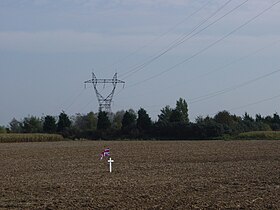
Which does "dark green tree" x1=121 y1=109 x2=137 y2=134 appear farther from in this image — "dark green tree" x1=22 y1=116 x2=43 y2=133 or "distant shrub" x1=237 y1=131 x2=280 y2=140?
"dark green tree" x1=22 y1=116 x2=43 y2=133

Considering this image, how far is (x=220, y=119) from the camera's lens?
11088 centimetres

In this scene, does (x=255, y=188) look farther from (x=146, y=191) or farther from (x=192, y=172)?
(x=192, y=172)

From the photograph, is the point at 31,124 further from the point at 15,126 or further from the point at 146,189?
the point at 146,189

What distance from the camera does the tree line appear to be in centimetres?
9381

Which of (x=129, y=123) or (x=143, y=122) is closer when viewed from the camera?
(x=143, y=122)

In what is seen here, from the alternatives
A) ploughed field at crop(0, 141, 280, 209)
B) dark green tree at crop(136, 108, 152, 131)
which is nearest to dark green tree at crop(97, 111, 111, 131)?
dark green tree at crop(136, 108, 152, 131)

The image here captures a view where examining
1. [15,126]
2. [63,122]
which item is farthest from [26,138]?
[15,126]

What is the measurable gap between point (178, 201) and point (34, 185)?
7719 mm

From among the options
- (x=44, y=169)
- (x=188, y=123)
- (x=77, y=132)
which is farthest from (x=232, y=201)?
(x=77, y=132)

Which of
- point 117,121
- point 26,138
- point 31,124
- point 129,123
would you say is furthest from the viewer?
point 31,124

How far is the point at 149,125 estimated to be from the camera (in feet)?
328

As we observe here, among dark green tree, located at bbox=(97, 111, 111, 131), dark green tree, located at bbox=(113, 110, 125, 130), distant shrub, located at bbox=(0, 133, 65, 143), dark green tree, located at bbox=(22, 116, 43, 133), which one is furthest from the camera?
dark green tree, located at bbox=(22, 116, 43, 133)

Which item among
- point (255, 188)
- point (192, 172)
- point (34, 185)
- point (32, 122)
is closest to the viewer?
point (255, 188)

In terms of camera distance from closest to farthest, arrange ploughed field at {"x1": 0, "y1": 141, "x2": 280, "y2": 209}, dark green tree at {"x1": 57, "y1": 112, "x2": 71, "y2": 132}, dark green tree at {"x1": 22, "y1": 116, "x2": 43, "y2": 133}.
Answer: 1. ploughed field at {"x1": 0, "y1": 141, "x2": 280, "y2": 209}
2. dark green tree at {"x1": 57, "y1": 112, "x2": 71, "y2": 132}
3. dark green tree at {"x1": 22, "y1": 116, "x2": 43, "y2": 133}
